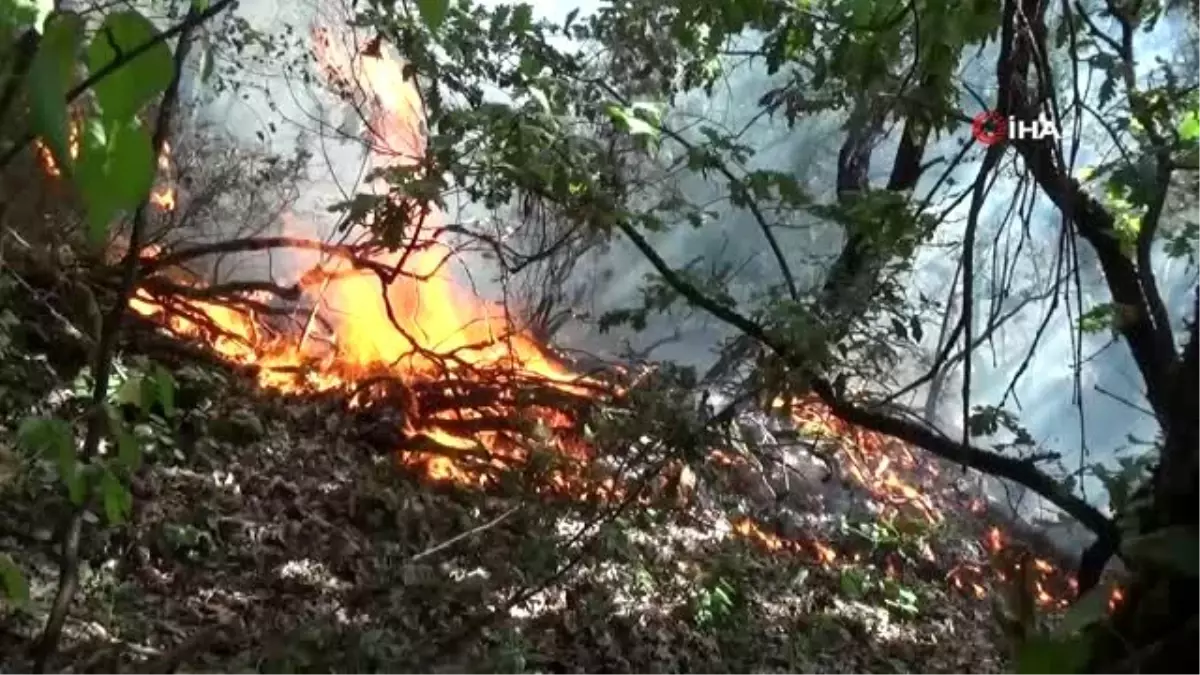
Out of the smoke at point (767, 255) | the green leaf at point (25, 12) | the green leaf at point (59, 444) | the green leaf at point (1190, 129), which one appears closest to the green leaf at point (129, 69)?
the green leaf at point (25, 12)

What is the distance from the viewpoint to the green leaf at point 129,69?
2.04 ft

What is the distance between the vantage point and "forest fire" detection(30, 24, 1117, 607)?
552cm

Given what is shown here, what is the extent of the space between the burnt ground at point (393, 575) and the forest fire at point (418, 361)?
176 millimetres

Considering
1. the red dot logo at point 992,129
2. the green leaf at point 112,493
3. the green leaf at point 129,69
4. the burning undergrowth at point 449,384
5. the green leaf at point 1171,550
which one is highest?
the burning undergrowth at point 449,384

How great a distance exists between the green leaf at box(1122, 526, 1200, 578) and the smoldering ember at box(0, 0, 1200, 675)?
0.42m

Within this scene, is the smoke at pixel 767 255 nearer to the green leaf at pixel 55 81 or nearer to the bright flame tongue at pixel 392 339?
the bright flame tongue at pixel 392 339

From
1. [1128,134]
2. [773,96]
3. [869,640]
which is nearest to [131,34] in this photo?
[773,96]

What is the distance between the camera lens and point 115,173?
622mm

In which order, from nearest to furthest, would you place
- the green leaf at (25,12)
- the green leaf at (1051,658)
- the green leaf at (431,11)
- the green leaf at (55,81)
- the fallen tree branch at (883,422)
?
1. the green leaf at (55,81)
2. the green leaf at (431,11)
3. the green leaf at (1051,658)
4. the green leaf at (25,12)
5. the fallen tree branch at (883,422)

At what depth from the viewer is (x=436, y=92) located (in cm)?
476

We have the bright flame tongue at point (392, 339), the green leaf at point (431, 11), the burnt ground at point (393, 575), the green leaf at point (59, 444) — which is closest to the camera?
the green leaf at point (431, 11)

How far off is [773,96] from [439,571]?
215 centimetres

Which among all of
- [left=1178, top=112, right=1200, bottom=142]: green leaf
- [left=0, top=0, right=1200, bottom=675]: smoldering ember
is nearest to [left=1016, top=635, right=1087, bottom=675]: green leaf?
[left=0, top=0, right=1200, bottom=675]: smoldering ember

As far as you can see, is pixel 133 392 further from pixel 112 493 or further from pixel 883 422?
pixel 883 422
